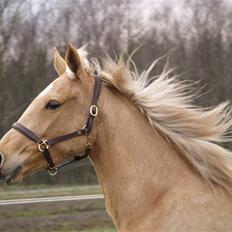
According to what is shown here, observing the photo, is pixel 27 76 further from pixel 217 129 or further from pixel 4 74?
pixel 217 129

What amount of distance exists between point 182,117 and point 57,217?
7590 mm

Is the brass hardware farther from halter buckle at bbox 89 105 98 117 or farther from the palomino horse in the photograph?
halter buckle at bbox 89 105 98 117

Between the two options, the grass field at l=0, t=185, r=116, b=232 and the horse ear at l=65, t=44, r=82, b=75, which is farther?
the grass field at l=0, t=185, r=116, b=232

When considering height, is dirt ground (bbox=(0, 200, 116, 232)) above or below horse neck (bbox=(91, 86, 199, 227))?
below

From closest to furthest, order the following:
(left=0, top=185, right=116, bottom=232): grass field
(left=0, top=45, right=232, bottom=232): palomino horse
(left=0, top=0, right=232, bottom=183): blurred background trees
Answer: (left=0, top=45, right=232, bottom=232): palomino horse
(left=0, top=185, right=116, bottom=232): grass field
(left=0, top=0, right=232, bottom=183): blurred background trees

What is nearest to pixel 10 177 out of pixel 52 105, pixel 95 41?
pixel 52 105

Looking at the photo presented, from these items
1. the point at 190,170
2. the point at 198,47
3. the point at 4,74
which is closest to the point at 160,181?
the point at 190,170

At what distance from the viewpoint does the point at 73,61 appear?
387cm

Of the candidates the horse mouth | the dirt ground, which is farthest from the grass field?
the horse mouth

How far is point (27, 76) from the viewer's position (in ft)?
65.3

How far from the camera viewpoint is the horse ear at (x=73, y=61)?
3812 mm

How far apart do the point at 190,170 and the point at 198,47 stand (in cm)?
1815

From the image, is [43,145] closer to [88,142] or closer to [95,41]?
[88,142]

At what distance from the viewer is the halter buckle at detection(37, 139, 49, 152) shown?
3755 millimetres
